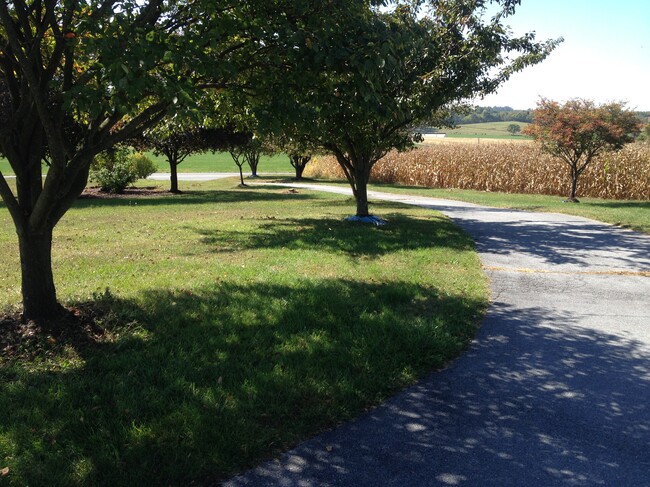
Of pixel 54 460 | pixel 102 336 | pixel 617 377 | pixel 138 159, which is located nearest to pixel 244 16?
pixel 102 336

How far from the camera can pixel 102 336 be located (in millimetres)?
5141

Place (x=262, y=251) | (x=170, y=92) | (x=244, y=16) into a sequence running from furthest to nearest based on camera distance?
(x=262, y=251) → (x=244, y=16) → (x=170, y=92)

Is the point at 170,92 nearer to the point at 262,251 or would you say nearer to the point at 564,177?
the point at 262,251

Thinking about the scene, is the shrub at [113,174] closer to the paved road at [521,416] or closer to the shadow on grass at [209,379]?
the shadow on grass at [209,379]

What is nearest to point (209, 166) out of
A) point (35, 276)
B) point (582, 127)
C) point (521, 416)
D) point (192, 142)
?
point (192, 142)

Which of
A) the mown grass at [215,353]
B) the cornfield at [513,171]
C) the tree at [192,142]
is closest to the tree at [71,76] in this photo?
the mown grass at [215,353]

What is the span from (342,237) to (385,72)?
6385mm

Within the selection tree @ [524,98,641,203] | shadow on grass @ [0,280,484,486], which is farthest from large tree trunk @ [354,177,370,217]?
tree @ [524,98,641,203]

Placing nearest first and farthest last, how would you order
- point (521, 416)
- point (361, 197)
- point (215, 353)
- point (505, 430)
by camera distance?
point (505, 430)
point (521, 416)
point (215, 353)
point (361, 197)

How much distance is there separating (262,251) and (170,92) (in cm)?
592

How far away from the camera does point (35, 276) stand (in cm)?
527

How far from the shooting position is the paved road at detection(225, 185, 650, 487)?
310cm

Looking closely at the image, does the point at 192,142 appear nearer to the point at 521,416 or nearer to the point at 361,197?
the point at 361,197

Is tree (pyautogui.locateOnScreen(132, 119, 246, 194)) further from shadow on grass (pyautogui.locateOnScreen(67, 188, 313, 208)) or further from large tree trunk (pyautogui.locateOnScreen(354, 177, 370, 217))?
large tree trunk (pyautogui.locateOnScreen(354, 177, 370, 217))
